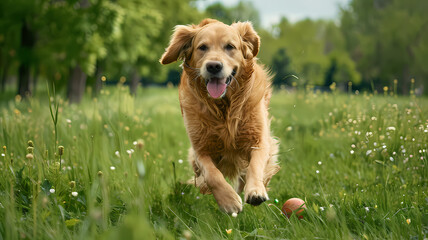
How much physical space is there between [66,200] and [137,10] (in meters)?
11.7

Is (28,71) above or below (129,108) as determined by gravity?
below

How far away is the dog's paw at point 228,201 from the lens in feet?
8.40

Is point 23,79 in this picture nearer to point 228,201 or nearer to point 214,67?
point 214,67

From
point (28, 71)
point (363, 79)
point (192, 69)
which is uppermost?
point (192, 69)

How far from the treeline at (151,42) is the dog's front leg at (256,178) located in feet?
2.22

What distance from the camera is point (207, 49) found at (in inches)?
125

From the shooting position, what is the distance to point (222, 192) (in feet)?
8.73

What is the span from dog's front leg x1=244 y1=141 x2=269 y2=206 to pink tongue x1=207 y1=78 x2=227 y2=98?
58 cm

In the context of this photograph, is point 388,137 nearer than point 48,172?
No

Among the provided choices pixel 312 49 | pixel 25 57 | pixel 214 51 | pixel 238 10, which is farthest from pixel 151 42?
pixel 238 10

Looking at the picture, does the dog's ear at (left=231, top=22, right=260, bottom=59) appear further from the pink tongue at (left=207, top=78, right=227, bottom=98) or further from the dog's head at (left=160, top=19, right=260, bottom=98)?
the pink tongue at (left=207, top=78, right=227, bottom=98)

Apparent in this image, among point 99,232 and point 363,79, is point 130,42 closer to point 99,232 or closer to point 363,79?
point 99,232

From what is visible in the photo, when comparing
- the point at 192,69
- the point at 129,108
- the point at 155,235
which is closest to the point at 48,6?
the point at 129,108

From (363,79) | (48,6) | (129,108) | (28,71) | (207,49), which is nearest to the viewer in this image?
(207,49)
